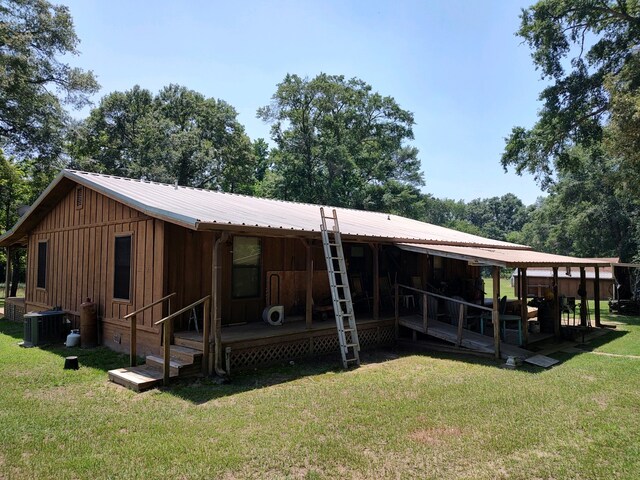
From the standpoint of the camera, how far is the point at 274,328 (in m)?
8.74

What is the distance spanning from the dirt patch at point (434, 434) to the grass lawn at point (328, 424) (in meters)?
0.02

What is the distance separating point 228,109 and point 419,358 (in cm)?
2967

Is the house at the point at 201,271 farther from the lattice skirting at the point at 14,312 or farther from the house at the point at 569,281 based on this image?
the house at the point at 569,281

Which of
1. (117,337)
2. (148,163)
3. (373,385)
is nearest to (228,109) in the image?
(148,163)

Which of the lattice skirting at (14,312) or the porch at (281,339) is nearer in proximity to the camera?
the porch at (281,339)

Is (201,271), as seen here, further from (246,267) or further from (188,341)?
(188,341)

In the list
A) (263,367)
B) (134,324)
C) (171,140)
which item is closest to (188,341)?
(134,324)

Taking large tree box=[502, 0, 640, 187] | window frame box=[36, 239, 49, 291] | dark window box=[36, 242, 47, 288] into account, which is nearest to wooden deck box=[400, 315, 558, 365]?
window frame box=[36, 239, 49, 291]

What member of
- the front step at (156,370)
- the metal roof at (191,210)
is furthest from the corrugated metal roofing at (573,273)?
the front step at (156,370)

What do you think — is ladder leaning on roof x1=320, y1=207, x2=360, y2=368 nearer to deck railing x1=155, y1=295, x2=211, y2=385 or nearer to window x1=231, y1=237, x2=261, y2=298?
window x1=231, y1=237, x2=261, y2=298

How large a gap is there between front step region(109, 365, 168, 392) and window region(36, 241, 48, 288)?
21.8ft

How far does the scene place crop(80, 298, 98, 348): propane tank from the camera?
30.3ft

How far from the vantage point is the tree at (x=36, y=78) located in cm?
1908

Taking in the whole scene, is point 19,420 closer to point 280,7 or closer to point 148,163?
point 280,7
